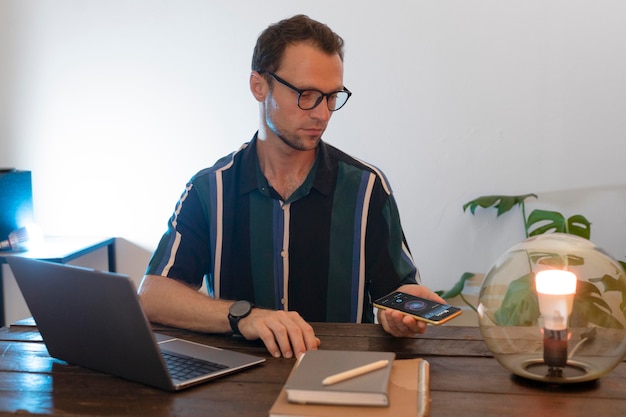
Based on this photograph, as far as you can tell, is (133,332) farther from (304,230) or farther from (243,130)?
(243,130)

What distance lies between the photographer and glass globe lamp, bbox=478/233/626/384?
1.18 metres

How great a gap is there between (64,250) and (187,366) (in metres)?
1.75

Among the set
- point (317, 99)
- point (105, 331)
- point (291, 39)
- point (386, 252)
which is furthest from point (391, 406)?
point (291, 39)

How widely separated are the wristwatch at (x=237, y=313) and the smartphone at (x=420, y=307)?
24 centimetres

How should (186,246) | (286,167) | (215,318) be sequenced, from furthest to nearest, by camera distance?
(286,167) → (186,246) → (215,318)

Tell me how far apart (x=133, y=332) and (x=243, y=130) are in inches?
78.6

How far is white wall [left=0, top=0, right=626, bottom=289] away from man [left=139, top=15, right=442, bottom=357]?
3.38 ft

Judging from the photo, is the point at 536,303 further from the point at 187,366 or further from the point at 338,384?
the point at 187,366

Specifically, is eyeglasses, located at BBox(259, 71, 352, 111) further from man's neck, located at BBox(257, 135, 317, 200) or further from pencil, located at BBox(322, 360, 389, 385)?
pencil, located at BBox(322, 360, 389, 385)

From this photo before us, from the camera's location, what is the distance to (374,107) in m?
3.04

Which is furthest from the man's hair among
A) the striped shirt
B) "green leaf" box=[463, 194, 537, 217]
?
"green leaf" box=[463, 194, 537, 217]

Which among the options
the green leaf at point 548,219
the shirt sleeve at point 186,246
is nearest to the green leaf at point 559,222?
the green leaf at point 548,219

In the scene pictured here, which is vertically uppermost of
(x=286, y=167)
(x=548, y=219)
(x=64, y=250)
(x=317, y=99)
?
(x=317, y=99)

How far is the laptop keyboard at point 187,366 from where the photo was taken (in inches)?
50.7
